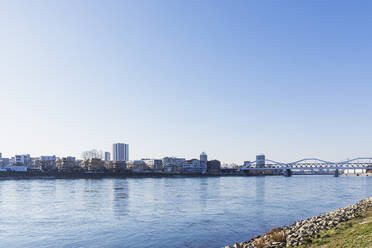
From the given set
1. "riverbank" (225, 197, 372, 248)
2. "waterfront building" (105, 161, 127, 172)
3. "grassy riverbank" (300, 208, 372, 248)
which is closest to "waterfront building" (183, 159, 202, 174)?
"waterfront building" (105, 161, 127, 172)

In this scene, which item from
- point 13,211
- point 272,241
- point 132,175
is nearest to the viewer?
point 272,241

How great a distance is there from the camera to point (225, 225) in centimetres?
2244

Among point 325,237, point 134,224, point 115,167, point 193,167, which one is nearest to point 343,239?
point 325,237

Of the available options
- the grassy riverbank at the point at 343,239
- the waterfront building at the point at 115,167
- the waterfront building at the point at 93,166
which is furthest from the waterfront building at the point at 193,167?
the grassy riverbank at the point at 343,239

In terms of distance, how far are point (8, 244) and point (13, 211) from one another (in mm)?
12953

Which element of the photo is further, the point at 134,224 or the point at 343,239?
the point at 134,224

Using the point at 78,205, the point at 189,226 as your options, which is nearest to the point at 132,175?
the point at 78,205

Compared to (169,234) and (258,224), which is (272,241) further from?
(258,224)

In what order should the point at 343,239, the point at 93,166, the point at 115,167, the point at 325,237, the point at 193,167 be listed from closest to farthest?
the point at 343,239 < the point at 325,237 < the point at 93,166 < the point at 115,167 < the point at 193,167

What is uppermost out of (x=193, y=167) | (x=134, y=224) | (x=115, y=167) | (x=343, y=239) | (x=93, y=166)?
(x=343, y=239)

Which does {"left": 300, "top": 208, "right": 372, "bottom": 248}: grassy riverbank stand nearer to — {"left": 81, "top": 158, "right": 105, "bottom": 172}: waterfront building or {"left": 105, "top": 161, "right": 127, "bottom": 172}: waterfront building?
{"left": 105, "top": 161, "right": 127, "bottom": 172}: waterfront building

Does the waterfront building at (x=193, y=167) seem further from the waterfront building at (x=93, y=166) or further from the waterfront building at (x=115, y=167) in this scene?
the waterfront building at (x=93, y=166)

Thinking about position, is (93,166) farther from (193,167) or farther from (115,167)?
(193,167)

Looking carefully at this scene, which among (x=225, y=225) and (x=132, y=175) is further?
(x=132, y=175)
